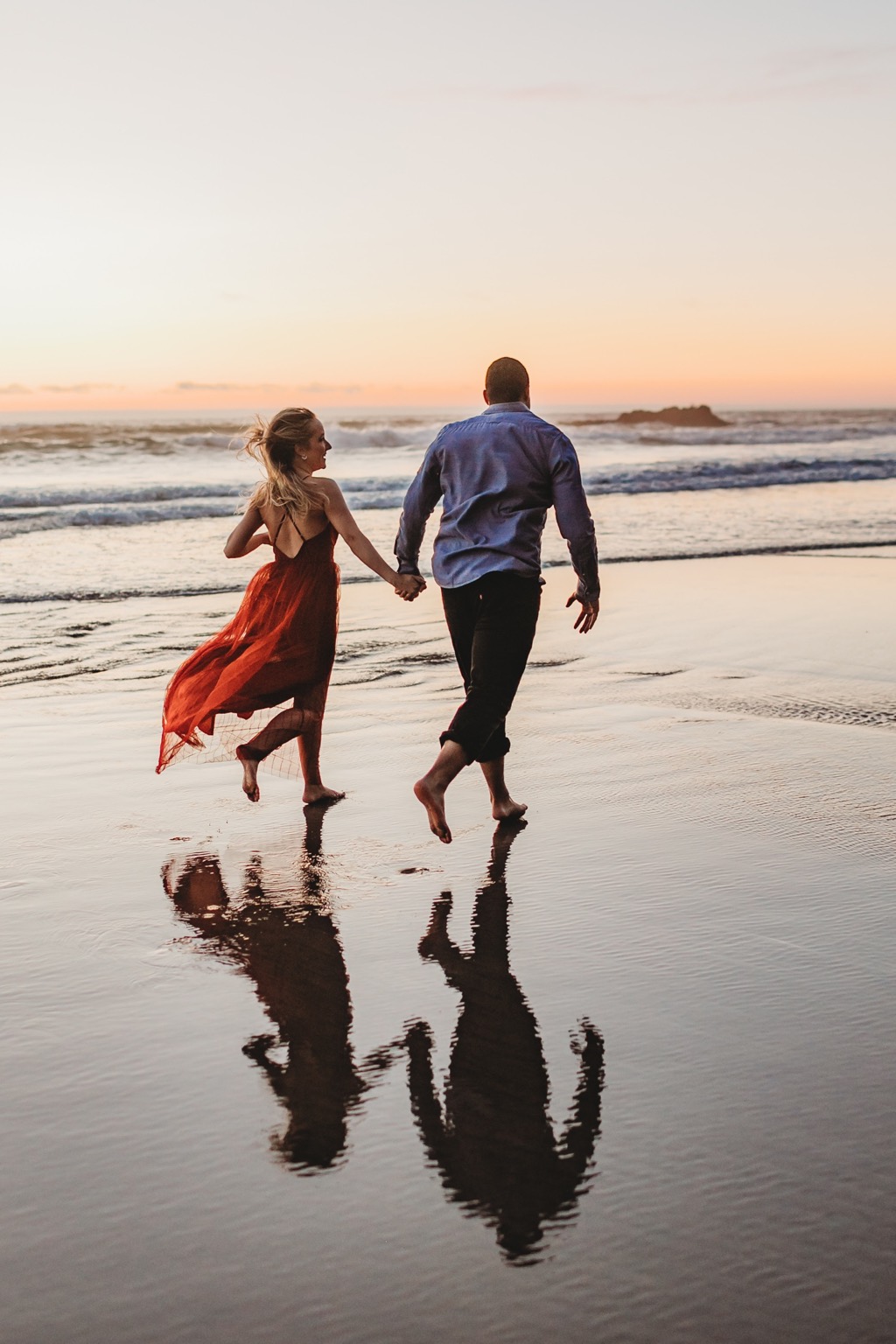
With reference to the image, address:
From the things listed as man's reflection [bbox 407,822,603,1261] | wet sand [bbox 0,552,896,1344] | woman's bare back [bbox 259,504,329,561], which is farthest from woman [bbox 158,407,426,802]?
man's reflection [bbox 407,822,603,1261]

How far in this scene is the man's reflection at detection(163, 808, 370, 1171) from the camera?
9.14 feet

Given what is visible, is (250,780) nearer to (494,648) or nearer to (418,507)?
(494,648)

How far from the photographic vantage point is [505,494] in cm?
498

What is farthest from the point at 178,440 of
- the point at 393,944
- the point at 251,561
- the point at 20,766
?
the point at 393,944

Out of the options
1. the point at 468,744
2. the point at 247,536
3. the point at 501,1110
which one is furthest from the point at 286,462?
the point at 501,1110

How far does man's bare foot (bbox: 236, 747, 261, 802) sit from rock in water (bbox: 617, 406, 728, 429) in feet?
194

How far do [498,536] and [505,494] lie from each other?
6.5 inches

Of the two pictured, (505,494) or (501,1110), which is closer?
(501,1110)

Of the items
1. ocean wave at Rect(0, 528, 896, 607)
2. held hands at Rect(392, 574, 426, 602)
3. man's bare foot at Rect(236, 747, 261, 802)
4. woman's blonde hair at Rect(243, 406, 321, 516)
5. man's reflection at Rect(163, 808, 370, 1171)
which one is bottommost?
man's reflection at Rect(163, 808, 370, 1171)

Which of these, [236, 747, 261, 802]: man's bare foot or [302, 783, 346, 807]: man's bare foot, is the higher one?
[236, 747, 261, 802]: man's bare foot

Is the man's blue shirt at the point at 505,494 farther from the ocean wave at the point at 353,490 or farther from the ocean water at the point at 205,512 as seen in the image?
the ocean wave at the point at 353,490

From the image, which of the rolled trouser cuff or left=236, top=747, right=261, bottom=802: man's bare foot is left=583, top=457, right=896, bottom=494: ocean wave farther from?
the rolled trouser cuff

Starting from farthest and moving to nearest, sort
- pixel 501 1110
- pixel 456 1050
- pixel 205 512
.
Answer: pixel 205 512 → pixel 456 1050 → pixel 501 1110

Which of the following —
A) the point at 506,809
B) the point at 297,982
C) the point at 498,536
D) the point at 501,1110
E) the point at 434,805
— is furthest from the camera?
the point at 506,809
